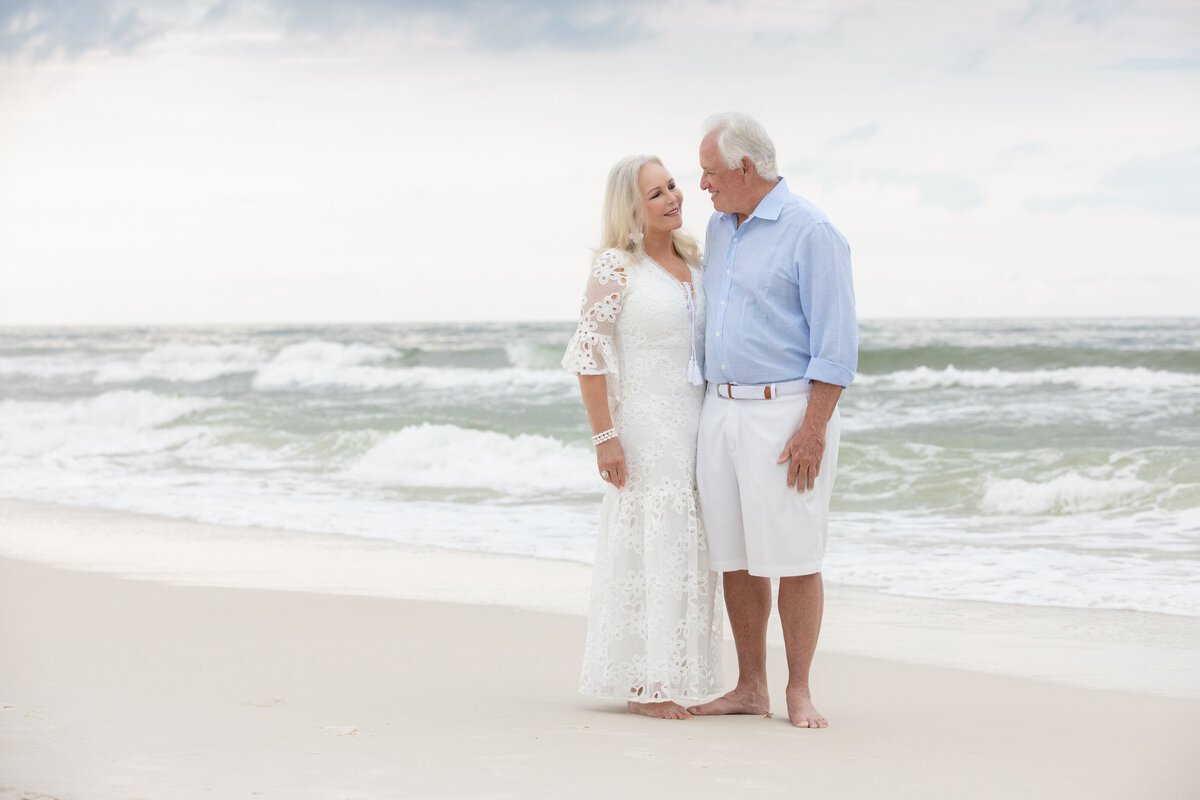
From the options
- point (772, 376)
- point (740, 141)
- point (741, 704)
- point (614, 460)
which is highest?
point (740, 141)

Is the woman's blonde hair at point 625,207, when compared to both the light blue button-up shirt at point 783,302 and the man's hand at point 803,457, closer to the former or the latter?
the light blue button-up shirt at point 783,302

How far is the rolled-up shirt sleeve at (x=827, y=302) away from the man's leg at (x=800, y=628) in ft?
2.02

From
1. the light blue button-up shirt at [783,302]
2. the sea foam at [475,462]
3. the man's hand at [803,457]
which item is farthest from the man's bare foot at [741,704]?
the sea foam at [475,462]

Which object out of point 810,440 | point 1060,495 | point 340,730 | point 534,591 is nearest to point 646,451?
point 810,440

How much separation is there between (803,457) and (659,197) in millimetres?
853

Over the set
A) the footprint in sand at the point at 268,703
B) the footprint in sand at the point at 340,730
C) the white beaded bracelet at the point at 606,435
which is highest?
the white beaded bracelet at the point at 606,435

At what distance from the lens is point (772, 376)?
Answer: 3.12 m

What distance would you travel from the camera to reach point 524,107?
31.3ft

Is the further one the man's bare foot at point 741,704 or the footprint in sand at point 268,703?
the man's bare foot at point 741,704

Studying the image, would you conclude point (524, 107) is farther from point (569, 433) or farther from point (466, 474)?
point (569, 433)

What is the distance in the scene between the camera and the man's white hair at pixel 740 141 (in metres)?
3.15

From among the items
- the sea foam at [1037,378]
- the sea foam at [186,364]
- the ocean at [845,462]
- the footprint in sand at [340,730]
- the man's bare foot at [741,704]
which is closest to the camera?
the footprint in sand at [340,730]

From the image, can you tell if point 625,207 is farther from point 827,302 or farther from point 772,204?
point 827,302

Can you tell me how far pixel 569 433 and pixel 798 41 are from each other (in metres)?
5.85
